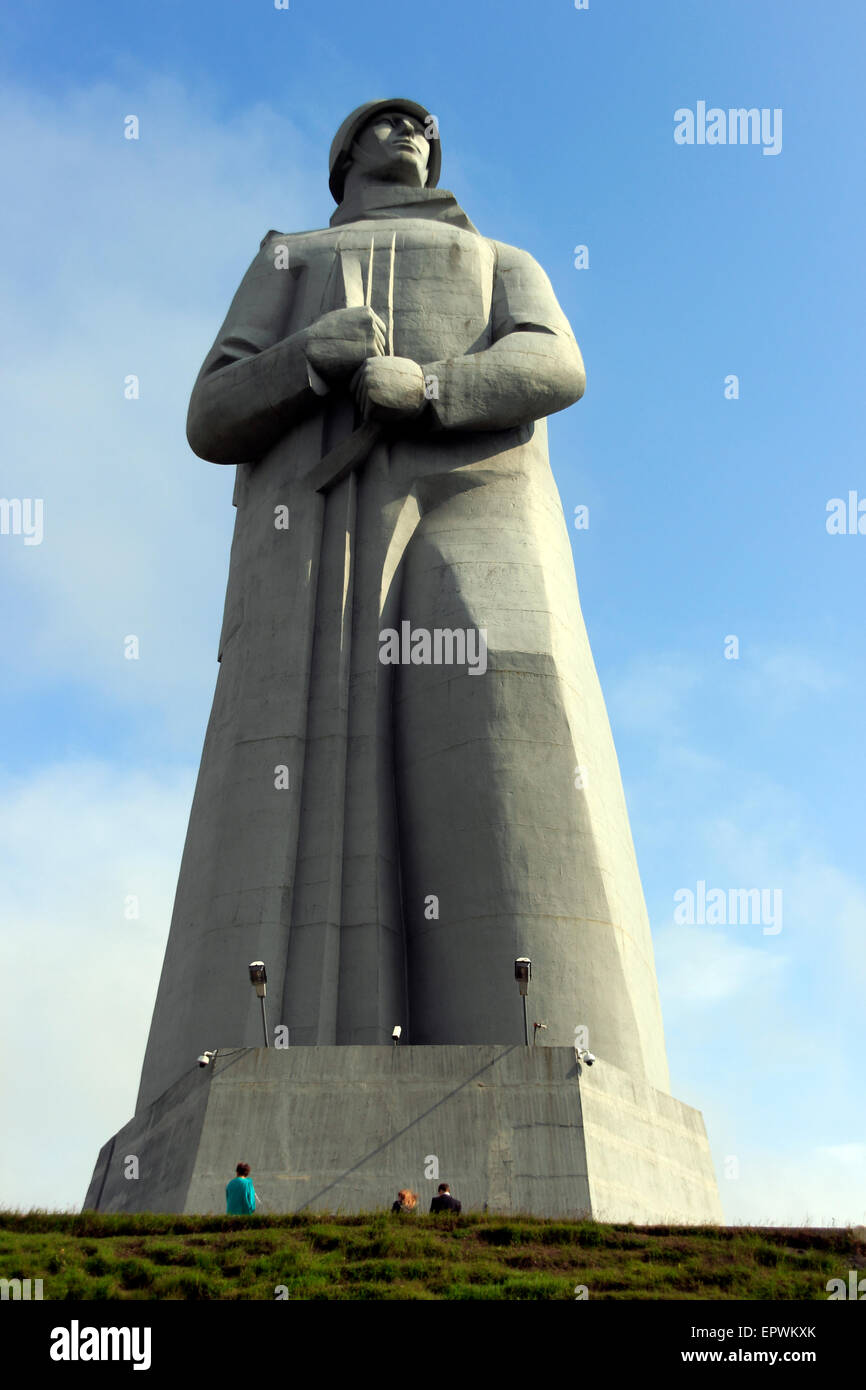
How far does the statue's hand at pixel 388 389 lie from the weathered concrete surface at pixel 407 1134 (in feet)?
19.2

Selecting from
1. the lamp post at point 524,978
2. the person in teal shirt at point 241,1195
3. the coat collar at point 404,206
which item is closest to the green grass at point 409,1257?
the person in teal shirt at point 241,1195

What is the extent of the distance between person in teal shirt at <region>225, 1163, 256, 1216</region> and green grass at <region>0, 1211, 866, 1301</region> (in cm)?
36

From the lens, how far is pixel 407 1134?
10945 mm

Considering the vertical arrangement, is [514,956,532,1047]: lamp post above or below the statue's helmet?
below

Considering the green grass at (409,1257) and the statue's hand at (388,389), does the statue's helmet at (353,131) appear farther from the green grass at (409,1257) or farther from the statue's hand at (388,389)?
the green grass at (409,1257)

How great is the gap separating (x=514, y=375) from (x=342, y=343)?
5.14ft

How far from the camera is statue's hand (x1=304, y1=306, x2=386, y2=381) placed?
1470cm

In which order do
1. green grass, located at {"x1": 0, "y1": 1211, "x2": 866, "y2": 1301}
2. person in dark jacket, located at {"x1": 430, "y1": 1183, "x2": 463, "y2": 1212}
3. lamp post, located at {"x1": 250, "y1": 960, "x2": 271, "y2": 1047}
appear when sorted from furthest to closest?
lamp post, located at {"x1": 250, "y1": 960, "x2": 271, "y2": 1047} < person in dark jacket, located at {"x1": 430, "y1": 1183, "x2": 463, "y2": 1212} < green grass, located at {"x1": 0, "y1": 1211, "x2": 866, "y2": 1301}

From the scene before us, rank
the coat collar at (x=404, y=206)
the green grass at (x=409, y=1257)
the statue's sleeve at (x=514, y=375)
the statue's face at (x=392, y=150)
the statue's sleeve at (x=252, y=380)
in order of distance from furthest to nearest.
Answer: the statue's face at (x=392, y=150)
the coat collar at (x=404, y=206)
the statue's sleeve at (x=252, y=380)
the statue's sleeve at (x=514, y=375)
the green grass at (x=409, y=1257)

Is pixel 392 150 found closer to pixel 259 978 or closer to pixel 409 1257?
pixel 259 978

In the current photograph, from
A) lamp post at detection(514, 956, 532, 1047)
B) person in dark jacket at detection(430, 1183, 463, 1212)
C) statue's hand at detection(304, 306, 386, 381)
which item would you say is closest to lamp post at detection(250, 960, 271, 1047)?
lamp post at detection(514, 956, 532, 1047)

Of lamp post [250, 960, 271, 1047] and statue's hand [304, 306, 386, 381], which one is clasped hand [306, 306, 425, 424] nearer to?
statue's hand [304, 306, 386, 381]

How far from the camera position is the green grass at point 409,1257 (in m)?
8.47
